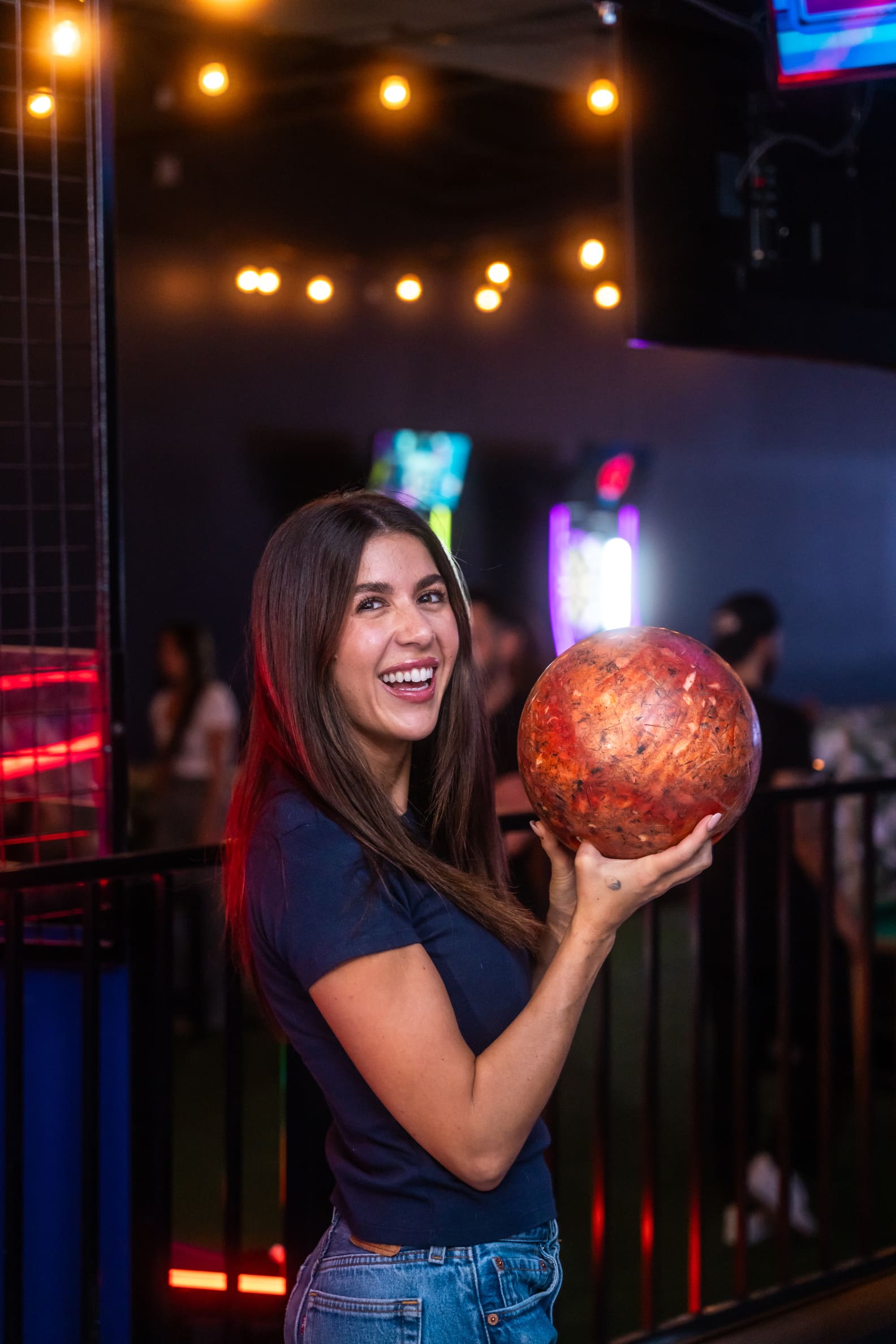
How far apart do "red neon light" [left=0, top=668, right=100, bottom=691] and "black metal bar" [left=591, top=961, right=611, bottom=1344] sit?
125 centimetres

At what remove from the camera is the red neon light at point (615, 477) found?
28.3 ft

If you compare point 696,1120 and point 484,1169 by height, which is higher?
point 484,1169

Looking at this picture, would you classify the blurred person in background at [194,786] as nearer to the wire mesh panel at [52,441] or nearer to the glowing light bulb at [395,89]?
the wire mesh panel at [52,441]

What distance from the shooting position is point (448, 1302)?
1.44m

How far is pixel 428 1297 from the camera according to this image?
4.72ft

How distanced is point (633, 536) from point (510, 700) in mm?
5038

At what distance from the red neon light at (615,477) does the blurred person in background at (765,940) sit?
4.28 m

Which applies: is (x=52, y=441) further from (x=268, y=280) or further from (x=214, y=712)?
(x=268, y=280)

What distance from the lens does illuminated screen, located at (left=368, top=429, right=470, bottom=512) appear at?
24.3ft

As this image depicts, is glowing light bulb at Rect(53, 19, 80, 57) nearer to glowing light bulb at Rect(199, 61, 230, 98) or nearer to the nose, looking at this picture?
the nose

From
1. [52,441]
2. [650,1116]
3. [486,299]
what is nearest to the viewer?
[650,1116]

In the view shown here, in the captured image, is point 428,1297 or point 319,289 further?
point 319,289

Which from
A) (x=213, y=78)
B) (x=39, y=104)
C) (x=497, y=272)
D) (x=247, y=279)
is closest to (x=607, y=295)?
(x=497, y=272)

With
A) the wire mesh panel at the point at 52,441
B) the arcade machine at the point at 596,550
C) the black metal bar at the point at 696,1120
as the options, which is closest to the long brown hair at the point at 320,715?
the wire mesh panel at the point at 52,441
